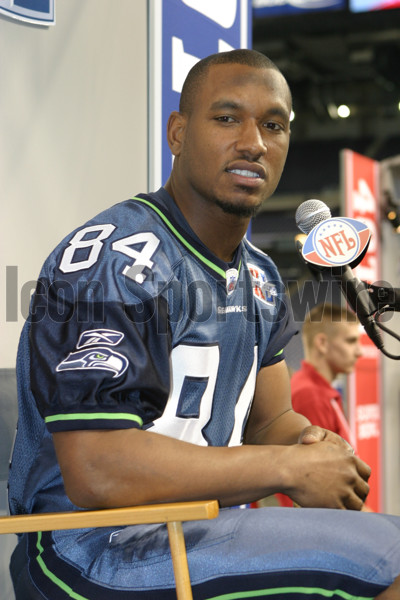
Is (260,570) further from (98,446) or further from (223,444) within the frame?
(223,444)

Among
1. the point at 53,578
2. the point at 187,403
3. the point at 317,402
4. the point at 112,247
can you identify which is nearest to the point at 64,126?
the point at 112,247

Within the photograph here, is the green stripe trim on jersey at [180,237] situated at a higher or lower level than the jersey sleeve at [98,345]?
higher

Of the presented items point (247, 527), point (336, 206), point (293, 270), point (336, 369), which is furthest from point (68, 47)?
point (293, 270)

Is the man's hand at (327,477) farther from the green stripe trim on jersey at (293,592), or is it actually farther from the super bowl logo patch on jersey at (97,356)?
the super bowl logo patch on jersey at (97,356)

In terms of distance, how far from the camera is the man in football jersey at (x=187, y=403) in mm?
1166

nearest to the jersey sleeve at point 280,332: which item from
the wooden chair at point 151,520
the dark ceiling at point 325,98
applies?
the wooden chair at point 151,520

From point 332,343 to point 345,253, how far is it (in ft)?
10.1

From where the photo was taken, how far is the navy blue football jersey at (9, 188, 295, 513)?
3.98 ft

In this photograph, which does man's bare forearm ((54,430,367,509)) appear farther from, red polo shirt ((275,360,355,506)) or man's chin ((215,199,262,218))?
red polo shirt ((275,360,355,506))

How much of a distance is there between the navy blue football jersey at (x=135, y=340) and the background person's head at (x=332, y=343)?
2693 millimetres

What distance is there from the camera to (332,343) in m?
4.37

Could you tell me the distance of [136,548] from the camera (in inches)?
48.9

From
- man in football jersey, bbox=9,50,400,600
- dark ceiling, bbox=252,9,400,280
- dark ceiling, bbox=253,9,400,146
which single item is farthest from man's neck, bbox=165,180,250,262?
dark ceiling, bbox=252,9,400,280

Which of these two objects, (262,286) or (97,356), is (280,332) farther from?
(97,356)
